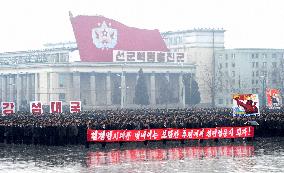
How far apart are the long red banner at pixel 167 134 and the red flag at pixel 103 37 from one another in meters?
92.1

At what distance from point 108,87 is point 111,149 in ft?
338

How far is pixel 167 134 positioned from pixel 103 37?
9665cm

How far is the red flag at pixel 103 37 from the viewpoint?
135m

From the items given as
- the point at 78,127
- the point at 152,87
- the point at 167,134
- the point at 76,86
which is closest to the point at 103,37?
the point at 76,86

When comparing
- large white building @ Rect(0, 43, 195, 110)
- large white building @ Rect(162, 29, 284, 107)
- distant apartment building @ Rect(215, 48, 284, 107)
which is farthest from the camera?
large white building @ Rect(162, 29, 284, 107)

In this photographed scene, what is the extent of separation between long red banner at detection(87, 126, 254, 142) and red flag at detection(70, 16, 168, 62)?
92085 mm

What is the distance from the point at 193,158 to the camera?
33.7m

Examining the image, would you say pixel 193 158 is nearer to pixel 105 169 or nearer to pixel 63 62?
pixel 105 169

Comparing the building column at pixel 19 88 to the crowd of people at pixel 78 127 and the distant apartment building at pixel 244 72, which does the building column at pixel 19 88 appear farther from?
the crowd of people at pixel 78 127

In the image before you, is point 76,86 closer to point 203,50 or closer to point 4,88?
point 4,88

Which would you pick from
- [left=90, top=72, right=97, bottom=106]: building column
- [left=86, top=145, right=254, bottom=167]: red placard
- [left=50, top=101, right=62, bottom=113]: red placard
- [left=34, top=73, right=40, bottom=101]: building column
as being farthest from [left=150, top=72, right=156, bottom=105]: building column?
[left=86, top=145, right=254, bottom=167]: red placard

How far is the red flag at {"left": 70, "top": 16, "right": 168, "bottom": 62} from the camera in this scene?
134875mm

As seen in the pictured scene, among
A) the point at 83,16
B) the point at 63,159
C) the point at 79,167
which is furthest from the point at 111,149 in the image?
the point at 83,16

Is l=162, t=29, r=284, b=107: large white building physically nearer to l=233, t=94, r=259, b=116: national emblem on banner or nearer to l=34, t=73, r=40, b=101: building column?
l=34, t=73, r=40, b=101: building column
